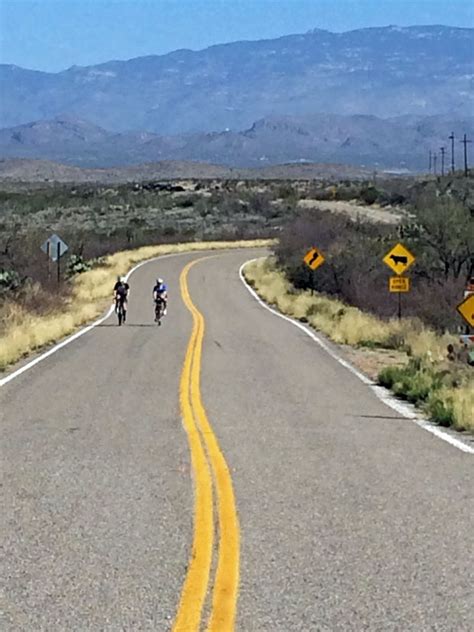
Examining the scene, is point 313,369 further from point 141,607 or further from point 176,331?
point 141,607

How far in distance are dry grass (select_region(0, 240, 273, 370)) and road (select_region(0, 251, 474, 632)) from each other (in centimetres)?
594

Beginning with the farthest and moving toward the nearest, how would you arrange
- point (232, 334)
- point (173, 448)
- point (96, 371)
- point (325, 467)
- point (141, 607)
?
point (232, 334), point (96, 371), point (173, 448), point (325, 467), point (141, 607)

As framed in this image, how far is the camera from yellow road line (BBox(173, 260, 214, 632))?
597 centimetres

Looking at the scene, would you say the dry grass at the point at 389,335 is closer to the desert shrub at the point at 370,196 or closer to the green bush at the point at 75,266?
the green bush at the point at 75,266

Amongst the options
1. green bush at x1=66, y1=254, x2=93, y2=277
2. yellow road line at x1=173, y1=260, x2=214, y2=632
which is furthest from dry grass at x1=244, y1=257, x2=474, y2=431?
green bush at x1=66, y1=254, x2=93, y2=277

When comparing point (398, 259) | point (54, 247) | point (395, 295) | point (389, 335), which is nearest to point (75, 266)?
point (54, 247)

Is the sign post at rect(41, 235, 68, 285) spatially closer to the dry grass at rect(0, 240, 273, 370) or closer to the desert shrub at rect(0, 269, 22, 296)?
the dry grass at rect(0, 240, 273, 370)

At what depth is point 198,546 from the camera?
7344mm

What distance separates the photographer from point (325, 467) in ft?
33.2

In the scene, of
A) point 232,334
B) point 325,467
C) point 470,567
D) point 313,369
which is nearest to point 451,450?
point 325,467

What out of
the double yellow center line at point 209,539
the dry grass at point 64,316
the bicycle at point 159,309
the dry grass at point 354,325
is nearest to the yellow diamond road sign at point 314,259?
the dry grass at point 354,325

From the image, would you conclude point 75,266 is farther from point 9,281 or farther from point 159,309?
point 159,309

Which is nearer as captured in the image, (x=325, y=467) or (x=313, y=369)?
(x=325, y=467)

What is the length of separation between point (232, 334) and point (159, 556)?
67.5 feet
